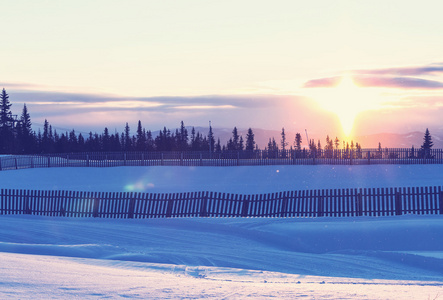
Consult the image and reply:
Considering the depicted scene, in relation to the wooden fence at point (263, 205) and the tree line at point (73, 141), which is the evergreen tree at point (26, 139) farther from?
the wooden fence at point (263, 205)

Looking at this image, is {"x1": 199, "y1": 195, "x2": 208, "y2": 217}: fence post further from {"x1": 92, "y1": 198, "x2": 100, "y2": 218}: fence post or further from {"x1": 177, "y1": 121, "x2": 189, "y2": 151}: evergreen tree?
{"x1": 177, "y1": 121, "x2": 189, "y2": 151}: evergreen tree

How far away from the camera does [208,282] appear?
8.55 metres

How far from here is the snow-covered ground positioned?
297 inches

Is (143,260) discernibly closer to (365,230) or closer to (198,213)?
(365,230)

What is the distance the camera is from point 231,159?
166ft

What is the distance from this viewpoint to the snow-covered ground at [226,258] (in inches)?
297

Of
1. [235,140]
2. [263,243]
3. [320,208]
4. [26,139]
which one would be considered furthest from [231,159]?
[235,140]

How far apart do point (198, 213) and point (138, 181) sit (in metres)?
21.6

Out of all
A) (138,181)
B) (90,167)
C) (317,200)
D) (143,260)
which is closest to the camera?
(143,260)

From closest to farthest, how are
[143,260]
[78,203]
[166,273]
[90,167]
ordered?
[166,273]
[143,260]
[78,203]
[90,167]

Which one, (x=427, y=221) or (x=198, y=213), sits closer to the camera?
(x=427, y=221)

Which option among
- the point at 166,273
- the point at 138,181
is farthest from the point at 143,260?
the point at 138,181

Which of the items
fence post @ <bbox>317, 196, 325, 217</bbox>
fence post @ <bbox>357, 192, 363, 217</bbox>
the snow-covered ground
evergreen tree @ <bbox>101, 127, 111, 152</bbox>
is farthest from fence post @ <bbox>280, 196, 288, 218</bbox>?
evergreen tree @ <bbox>101, 127, 111, 152</bbox>

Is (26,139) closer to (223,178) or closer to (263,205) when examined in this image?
(223,178)
